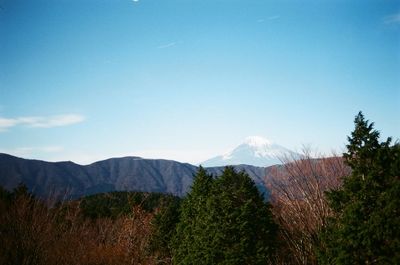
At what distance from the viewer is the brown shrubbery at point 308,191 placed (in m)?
16.1

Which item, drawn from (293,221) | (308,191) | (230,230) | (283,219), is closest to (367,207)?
(308,191)

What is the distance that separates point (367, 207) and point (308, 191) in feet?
11.0

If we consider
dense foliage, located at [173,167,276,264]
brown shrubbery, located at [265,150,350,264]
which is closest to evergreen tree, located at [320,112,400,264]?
brown shrubbery, located at [265,150,350,264]

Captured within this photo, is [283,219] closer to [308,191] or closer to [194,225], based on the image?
[308,191]

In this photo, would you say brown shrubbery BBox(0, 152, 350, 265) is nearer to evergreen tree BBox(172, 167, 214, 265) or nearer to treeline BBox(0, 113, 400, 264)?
treeline BBox(0, 113, 400, 264)

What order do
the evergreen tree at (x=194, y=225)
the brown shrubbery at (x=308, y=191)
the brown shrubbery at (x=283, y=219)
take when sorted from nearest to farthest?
the brown shrubbery at (x=283, y=219), the brown shrubbery at (x=308, y=191), the evergreen tree at (x=194, y=225)

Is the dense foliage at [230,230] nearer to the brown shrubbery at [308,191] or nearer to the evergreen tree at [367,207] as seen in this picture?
the brown shrubbery at [308,191]

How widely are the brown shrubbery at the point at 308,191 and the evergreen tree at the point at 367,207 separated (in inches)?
61.6

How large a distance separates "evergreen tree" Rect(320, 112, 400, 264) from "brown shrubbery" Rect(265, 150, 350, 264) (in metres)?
1.56

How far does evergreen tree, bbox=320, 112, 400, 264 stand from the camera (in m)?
12.6

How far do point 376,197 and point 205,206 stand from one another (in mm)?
12477

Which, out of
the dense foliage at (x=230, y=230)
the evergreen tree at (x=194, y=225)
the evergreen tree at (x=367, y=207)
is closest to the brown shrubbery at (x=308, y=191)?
the evergreen tree at (x=367, y=207)

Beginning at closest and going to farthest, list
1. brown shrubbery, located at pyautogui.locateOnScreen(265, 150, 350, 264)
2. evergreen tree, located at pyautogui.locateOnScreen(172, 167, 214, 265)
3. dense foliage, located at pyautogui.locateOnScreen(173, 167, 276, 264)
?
brown shrubbery, located at pyautogui.locateOnScreen(265, 150, 350, 264) < dense foliage, located at pyautogui.locateOnScreen(173, 167, 276, 264) < evergreen tree, located at pyautogui.locateOnScreen(172, 167, 214, 265)

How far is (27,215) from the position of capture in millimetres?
16125
